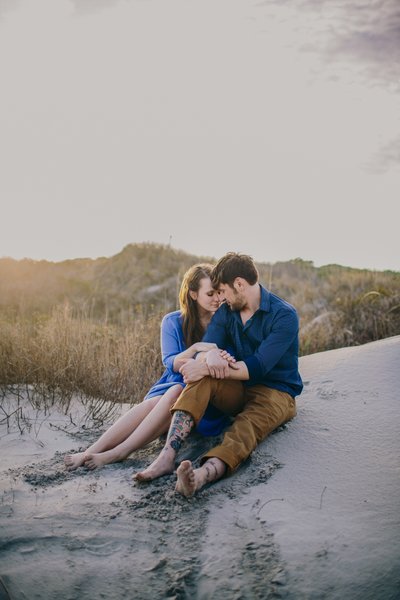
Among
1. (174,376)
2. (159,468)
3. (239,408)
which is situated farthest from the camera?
(174,376)

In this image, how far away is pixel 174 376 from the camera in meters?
3.55

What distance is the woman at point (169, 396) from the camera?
3195 millimetres

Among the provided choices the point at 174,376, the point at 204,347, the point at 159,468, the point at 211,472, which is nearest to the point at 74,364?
the point at 174,376

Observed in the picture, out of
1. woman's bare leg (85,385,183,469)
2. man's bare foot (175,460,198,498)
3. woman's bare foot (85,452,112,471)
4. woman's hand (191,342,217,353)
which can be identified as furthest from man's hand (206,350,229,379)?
woman's bare foot (85,452,112,471)

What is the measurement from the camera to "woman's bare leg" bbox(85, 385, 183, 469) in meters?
3.16

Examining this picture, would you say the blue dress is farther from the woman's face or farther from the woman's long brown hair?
the woman's face

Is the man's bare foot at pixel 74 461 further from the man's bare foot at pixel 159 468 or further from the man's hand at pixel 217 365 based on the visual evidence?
the man's hand at pixel 217 365

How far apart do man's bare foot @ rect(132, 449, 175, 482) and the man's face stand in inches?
43.3

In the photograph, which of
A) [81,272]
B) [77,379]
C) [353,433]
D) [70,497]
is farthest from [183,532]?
[81,272]

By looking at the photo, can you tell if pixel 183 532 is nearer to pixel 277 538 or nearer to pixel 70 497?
pixel 277 538

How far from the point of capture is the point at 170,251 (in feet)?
65.1

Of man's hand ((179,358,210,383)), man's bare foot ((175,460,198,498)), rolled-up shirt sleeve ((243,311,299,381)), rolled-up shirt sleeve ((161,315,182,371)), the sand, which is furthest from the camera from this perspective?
rolled-up shirt sleeve ((161,315,182,371))

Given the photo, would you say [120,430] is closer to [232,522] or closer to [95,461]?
[95,461]

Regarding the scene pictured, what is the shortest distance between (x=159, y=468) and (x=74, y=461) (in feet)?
2.12
